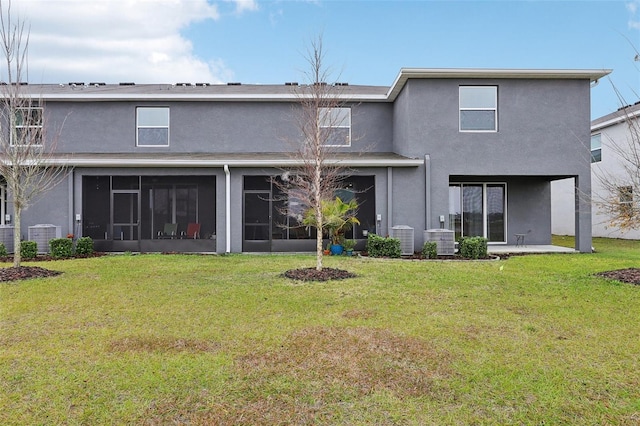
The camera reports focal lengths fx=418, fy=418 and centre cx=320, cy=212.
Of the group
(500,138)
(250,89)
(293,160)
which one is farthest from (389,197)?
(250,89)

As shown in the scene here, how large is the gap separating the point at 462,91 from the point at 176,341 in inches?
502

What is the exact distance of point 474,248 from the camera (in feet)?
41.7

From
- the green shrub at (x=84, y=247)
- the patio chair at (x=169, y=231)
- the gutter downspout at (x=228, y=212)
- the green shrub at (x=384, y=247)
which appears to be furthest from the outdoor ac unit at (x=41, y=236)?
the green shrub at (x=384, y=247)

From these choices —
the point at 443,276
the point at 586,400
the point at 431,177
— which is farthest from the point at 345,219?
the point at 586,400

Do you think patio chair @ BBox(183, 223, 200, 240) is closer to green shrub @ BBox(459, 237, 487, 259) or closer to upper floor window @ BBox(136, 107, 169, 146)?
upper floor window @ BBox(136, 107, 169, 146)

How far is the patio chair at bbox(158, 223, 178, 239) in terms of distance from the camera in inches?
698

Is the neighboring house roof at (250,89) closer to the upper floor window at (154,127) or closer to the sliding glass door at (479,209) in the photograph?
the upper floor window at (154,127)

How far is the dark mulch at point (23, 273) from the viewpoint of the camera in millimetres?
8664

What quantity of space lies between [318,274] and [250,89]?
10.5m

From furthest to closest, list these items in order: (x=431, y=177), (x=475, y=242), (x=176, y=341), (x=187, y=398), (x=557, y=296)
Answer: (x=431, y=177) → (x=475, y=242) → (x=557, y=296) → (x=176, y=341) → (x=187, y=398)

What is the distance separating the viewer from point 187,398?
3479 mm

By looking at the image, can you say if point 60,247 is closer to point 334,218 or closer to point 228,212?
point 228,212

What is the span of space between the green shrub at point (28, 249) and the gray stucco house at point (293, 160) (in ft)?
5.01

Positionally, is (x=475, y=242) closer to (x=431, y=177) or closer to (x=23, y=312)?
(x=431, y=177)
